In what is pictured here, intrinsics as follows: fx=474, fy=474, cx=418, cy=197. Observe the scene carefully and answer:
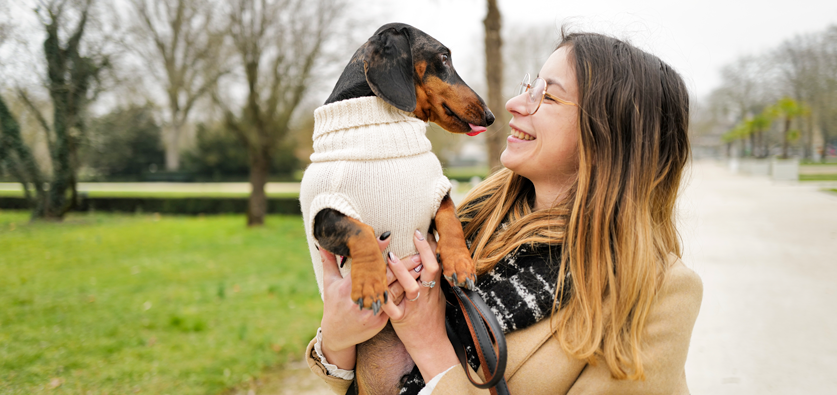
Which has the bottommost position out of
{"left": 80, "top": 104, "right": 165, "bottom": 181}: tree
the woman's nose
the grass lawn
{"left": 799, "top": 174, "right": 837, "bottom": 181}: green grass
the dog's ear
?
{"left": 799, "top": 174, "right": 837, "bottom": 181}: green grass

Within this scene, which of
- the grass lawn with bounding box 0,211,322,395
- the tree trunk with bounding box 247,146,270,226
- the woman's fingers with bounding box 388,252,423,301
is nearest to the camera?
the woman's fingers with bounding box 388,252,423,301

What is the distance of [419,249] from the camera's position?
4.92ft

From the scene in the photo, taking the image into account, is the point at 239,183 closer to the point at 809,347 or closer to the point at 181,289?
the point at 181,289

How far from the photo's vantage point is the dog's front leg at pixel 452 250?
1.44 metres

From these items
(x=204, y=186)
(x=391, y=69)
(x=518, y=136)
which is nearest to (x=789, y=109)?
(x=204, y=186)

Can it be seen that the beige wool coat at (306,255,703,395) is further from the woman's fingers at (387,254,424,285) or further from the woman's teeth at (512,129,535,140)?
the woman's teeth at (512,129,535,140)

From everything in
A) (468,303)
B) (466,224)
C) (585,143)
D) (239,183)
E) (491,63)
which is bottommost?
(239,183)

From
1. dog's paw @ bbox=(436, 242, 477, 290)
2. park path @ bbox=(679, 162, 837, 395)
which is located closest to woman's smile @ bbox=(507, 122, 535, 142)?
dog's paw @ bbox=(436, 242, 477, 290)

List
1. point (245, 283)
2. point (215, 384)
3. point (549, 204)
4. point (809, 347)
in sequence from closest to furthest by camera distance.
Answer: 1. point (549, 204)
2. point (215, 384)
3. point (809, 347)
4. point (245, 283)

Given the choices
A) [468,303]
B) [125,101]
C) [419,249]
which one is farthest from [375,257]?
[125,101]

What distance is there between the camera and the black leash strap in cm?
128

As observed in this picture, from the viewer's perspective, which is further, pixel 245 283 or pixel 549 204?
pixel 245 283

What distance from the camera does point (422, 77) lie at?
172cm

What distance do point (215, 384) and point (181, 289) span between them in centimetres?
282
